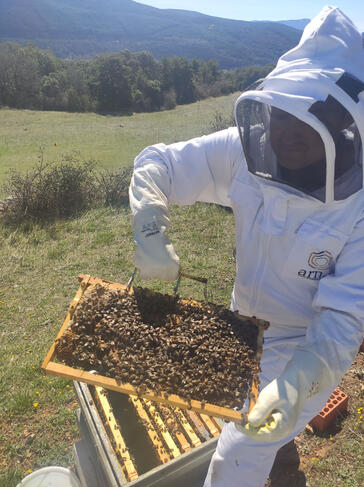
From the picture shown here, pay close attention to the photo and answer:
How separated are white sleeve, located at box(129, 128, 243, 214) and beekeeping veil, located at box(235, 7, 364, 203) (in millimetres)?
470

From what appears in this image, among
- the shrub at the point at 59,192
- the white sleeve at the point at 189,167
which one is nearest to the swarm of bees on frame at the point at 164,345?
the white sleeve at the point at 189,167

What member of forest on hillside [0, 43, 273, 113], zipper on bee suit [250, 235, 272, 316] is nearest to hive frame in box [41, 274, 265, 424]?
zipper on bee suit [250, 235, 272, 316]

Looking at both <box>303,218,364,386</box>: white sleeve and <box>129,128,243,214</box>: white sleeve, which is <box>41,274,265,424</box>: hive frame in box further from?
<box>129,128,243,214</box>: white sleeve

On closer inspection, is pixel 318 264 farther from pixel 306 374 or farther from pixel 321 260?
pixel 306 374

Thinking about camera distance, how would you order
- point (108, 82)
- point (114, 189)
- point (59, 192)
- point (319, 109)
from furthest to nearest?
point (108, 82) < point (114, 189) < point (59, 192) < point (319, 109)

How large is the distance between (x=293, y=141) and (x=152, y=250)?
1178mm

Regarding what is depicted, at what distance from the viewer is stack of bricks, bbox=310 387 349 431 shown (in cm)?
327

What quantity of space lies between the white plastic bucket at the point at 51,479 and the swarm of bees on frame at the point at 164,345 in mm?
1178

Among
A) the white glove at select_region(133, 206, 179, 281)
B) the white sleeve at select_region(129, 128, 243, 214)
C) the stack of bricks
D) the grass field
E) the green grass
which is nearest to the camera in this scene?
the white glove at select_region(133, 206, 179, 281)

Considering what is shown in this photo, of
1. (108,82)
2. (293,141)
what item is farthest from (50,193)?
(108,82)

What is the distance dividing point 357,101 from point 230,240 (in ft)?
17.0

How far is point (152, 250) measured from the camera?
2404 mm

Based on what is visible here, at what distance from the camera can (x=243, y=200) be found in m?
2.54

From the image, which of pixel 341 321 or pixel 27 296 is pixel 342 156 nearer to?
pixel 341 321
